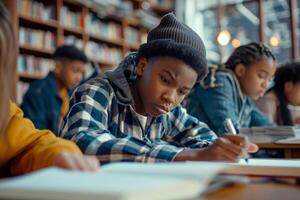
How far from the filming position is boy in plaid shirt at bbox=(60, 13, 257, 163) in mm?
1189

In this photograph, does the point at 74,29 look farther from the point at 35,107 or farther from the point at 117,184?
the point at 117,184

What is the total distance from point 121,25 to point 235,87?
3498 millimetres

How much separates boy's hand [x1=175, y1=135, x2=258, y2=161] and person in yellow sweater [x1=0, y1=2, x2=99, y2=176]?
0.27 metres

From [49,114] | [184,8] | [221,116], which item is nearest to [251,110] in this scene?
[221,116]

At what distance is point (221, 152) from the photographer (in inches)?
38.3

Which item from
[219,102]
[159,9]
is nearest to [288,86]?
[219,102]

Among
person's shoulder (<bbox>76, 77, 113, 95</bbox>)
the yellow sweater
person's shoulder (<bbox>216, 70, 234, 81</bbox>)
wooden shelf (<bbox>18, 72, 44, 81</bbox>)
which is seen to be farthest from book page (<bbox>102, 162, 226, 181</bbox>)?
wooden shelf (<bbox>18, 72, 44, 81</bbox>)

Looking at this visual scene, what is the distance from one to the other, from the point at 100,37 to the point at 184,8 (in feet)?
5.72

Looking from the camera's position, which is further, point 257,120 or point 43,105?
point 43,105

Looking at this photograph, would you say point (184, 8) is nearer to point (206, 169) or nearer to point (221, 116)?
point (221, 116)

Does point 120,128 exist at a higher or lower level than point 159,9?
lower

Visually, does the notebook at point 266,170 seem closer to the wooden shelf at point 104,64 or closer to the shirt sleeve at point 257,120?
the shirt sleeve at point 257,120

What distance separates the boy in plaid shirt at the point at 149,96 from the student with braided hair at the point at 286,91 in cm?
156

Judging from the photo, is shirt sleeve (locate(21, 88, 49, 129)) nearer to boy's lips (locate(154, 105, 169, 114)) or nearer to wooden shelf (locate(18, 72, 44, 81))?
wooden shelf (locate(18, 72, 44, 81))
